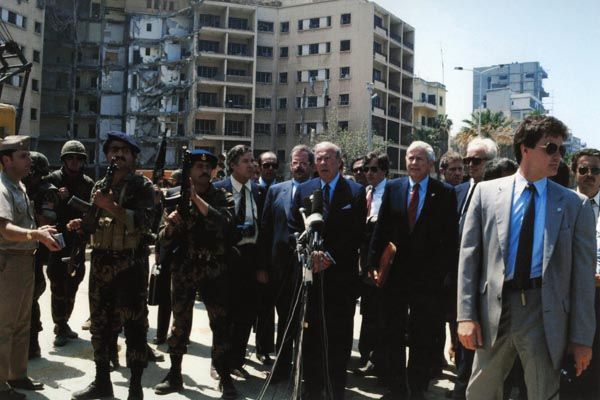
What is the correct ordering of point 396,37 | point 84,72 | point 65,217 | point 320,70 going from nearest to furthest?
1. point 65,217
2. point 320,70
3. point 84,72
4. point 396,37

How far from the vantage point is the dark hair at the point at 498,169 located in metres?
5.34

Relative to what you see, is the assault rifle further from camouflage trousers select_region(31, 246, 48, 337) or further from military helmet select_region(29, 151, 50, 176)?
A: military helmet select_region(29, 151, 50, 176)

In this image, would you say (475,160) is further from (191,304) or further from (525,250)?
(191,304)

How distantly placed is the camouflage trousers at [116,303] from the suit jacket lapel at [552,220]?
3.57 m

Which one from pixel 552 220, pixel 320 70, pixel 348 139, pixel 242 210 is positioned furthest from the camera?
pixel 320 70

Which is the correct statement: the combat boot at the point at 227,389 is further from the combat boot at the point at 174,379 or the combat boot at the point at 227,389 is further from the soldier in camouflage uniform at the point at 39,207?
the soldier in camouflage uniform at the point at 39,207

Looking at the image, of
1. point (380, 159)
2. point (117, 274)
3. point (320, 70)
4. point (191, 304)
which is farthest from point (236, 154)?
point (320, 70)

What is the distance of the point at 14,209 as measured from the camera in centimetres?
515

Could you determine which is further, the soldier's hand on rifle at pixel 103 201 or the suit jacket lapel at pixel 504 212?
the soldier's hand on rifle at pixel 103 201

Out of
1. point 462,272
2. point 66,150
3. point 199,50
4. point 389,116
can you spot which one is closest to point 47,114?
point 199,50

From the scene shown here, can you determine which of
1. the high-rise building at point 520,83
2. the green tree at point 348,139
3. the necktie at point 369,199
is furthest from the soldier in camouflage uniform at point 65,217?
the high-rise building at point 520,83

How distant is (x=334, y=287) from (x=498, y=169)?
1.94m

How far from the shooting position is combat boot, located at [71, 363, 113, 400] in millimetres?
5113

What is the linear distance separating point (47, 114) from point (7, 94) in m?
8.99
